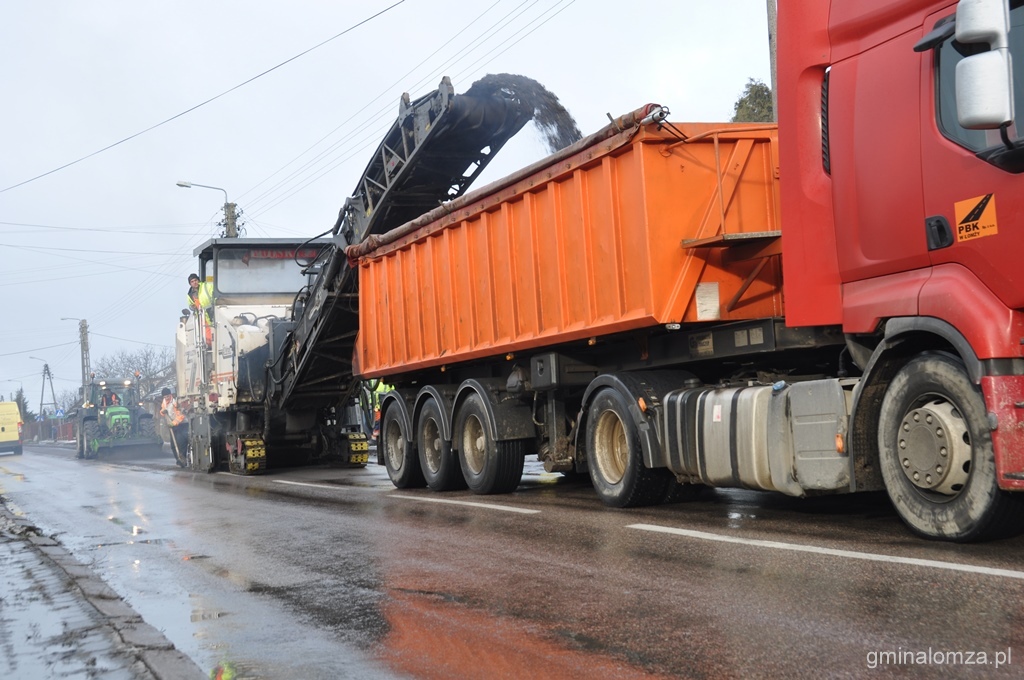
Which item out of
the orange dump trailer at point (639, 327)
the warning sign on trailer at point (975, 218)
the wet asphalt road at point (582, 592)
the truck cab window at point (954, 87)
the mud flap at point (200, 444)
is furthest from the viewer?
the mud flap at point (200, 444)

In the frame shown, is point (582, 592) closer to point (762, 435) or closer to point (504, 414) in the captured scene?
point (762, 435)

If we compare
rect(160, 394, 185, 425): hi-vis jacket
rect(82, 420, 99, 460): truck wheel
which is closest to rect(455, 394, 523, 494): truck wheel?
rect(160, 394, 185, 425): hi-vis jacket

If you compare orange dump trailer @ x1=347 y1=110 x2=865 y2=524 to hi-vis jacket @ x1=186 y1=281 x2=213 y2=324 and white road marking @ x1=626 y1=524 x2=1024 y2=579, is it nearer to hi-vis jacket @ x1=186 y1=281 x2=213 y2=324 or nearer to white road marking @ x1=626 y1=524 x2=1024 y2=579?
white road marking @ x1=626 y1=524 x2=1024 y2=579

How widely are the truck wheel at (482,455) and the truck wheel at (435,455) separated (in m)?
0.33

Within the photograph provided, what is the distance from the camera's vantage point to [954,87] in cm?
591

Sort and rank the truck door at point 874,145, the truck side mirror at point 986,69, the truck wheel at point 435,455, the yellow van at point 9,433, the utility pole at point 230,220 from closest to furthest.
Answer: the truck side mirror at point 986,69 → the truck door at point 874,145 → the truck wheel at point 435,455 → the utility pole at point 230,220 → the yellow van at point 9,433

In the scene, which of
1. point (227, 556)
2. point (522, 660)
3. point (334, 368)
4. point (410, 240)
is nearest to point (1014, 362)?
point (522, 660)

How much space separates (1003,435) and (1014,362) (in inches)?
14.8

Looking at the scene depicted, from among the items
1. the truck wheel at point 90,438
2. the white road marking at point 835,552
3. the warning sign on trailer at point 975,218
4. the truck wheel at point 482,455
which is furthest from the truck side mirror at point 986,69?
the truck wheel at point 90,438

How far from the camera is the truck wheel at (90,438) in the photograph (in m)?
38.7

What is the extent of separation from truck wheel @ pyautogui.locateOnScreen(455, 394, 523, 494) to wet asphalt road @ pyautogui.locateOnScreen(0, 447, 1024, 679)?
3.88 ft

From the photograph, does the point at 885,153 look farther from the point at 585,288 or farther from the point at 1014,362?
the point at 585,288

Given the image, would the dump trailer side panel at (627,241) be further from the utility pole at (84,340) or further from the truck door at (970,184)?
the utility pole at (84,340)

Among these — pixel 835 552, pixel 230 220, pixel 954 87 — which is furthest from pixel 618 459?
pixel 230 220
